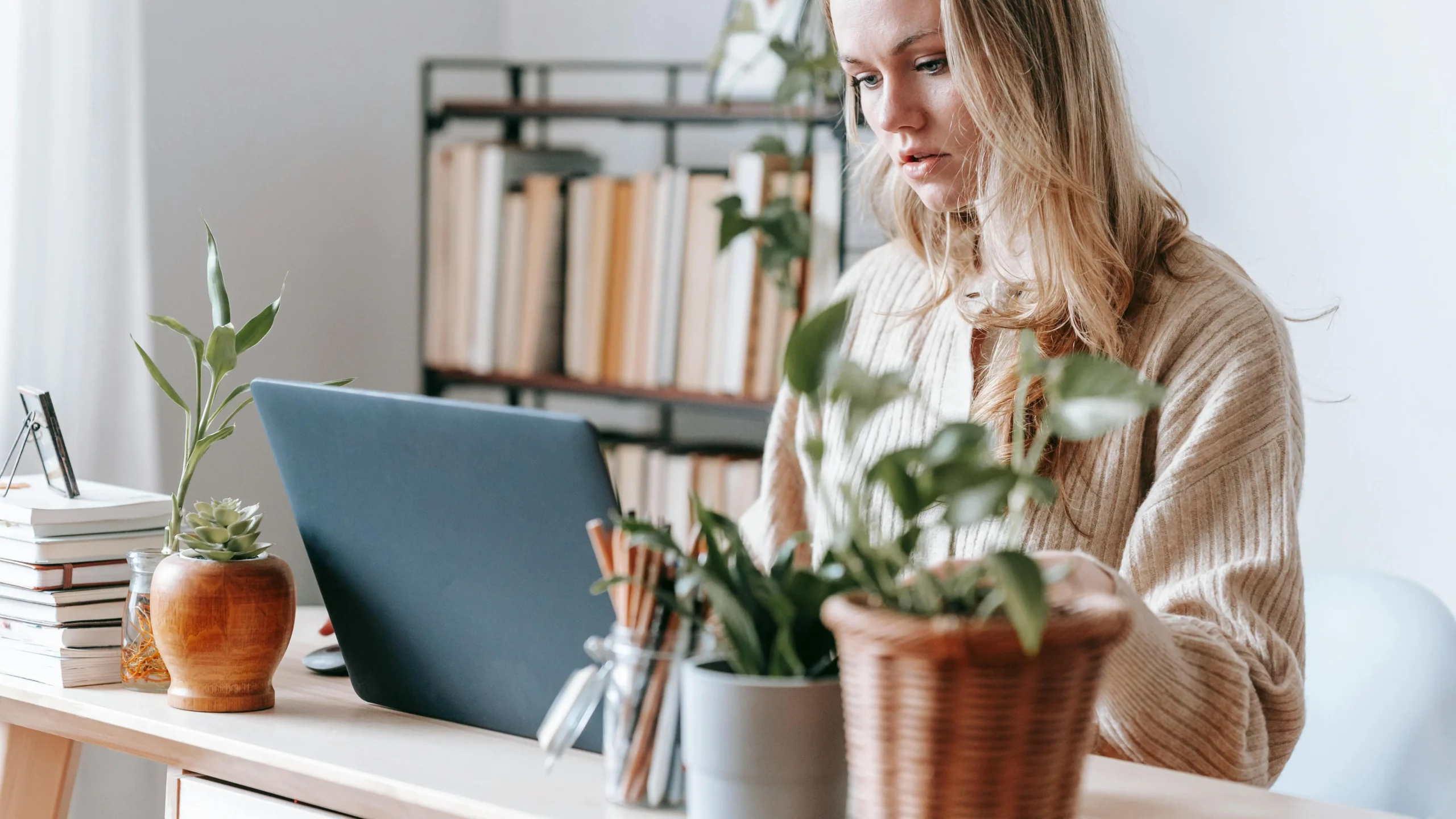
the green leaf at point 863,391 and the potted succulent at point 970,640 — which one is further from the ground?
the green leaf at point 863,391

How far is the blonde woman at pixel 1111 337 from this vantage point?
106 centimetres

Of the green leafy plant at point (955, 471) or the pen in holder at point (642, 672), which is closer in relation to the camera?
the green leafy plant at point (955, 471)

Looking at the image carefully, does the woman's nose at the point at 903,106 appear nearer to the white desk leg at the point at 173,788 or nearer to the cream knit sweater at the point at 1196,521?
the cream knit sweater at the point at 1196,521

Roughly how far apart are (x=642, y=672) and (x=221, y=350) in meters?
0.52

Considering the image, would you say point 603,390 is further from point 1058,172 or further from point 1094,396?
point 1094,396

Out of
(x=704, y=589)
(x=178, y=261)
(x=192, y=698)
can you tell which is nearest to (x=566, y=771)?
(x=704, y=589)

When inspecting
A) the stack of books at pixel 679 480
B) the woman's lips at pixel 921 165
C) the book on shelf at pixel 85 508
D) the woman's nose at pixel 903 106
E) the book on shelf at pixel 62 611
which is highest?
the woman's nose at pixel 903 106

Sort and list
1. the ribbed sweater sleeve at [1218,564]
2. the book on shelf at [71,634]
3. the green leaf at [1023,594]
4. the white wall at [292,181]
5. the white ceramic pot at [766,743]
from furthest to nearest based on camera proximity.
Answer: the white wall at [292,181]
the book on shelf at [71,634]
the ribbed sweater sleeve at [1218,564]
the white ceramic pot at [766,743]
the green leaf at [1023,594]

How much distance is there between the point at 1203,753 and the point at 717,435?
1.60 metres

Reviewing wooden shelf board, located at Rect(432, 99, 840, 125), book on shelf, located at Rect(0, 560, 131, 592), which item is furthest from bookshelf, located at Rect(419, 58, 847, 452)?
book on shelf, located at Rect(0, 560, 131, 592)

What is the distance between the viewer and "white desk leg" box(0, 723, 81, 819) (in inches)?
44.6

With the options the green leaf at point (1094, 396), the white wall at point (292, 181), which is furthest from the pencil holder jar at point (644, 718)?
the white wall at point (292, 181)

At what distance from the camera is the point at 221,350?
1097 millimetres

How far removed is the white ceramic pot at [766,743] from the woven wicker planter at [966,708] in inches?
2.2
